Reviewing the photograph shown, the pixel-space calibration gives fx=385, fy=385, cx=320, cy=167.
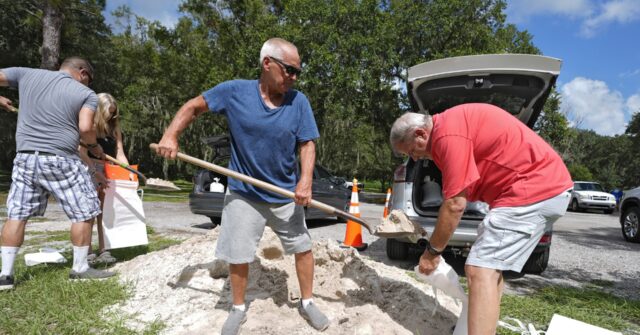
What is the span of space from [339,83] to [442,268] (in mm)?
12118

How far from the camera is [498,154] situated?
2215mm

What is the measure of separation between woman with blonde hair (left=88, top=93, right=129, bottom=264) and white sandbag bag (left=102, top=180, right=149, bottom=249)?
122 mm

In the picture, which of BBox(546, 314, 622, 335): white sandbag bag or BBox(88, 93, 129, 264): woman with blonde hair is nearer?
BBox(546, 314, 622, 335): white sandbag bag

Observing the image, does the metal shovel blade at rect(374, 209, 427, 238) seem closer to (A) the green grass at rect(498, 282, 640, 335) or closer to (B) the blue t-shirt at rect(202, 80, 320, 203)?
(B) the blue t-shirt at rect(202, 80, 320, 203)

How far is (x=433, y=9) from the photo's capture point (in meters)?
14.5

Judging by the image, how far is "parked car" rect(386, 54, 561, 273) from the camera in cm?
382

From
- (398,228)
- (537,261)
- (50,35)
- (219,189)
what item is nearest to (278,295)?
(398,228)

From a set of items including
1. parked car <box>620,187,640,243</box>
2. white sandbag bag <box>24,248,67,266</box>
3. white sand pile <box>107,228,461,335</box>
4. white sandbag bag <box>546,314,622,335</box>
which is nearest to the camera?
white sandbag bag <box>546,314,622,335</box>

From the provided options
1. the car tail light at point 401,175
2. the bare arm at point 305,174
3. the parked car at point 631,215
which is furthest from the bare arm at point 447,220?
the parked car at point 631,215

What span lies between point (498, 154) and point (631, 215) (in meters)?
8.55

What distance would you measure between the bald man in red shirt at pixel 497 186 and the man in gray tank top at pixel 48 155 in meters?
2.95

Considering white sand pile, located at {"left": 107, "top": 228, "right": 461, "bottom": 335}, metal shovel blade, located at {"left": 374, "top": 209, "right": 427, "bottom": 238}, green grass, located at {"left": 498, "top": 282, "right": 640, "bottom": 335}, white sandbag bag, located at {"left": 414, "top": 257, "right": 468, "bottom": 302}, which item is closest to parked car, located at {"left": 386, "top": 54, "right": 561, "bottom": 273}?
green grass, located at {"left": 498, "top": 282, "right": 640, "bottom": 335}

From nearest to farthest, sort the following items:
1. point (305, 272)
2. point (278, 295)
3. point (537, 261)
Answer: point (305, 272) < point (278, 295) < point (537, 261)

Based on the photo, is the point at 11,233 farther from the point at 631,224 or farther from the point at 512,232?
the point at 631,224
